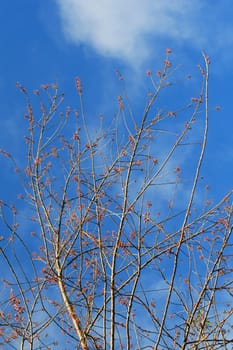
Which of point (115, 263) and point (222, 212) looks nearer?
point (115, 263)

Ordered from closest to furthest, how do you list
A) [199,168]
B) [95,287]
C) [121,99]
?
[199,168]
[95,287]
[121,99]

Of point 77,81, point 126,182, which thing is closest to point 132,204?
point 126,182

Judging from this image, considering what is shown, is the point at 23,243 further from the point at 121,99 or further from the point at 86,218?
the point at 121,99

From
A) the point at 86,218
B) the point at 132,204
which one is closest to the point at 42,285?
the point at 86,218

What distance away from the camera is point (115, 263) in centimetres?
420

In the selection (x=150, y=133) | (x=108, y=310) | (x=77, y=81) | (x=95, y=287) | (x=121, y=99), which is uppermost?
(x=77, y=81)

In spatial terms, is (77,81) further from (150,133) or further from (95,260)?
(95,260)

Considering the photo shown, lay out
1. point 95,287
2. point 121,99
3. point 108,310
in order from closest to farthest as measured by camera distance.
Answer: point 108,310 → point 95,287 → point 121,99

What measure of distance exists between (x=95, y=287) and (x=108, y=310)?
1.12ft

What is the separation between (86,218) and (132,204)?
0.55 meters

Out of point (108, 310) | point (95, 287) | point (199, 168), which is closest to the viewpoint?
point (199, 168)

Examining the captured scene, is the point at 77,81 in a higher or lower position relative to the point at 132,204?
higher

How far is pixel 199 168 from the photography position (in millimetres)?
4047

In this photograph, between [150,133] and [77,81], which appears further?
[77,81]
